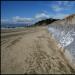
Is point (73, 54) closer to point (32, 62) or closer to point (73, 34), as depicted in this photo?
point (73, 34)

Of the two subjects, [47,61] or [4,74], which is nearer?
[4,74]

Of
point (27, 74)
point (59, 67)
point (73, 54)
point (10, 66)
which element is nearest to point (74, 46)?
point (73, 54)

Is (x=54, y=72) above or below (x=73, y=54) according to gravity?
below

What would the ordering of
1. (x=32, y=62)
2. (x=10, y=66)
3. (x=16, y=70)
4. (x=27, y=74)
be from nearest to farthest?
1. (x=27, y=74)
2. (x=16, y=70)
3. (x=10, y=66)
4. (x=32, y=62)

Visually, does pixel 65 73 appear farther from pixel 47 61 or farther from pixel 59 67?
pixel 47 61

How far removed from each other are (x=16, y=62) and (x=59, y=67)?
7.46ft

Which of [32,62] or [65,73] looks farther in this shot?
[32,62]

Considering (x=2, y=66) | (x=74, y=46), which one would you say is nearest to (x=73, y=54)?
(x=74, y=46)

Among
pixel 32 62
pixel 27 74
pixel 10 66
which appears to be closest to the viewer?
pixel 27 74

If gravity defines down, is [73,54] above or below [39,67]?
above

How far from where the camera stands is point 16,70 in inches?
260

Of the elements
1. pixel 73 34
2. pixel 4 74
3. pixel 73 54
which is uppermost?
pixel 73 34

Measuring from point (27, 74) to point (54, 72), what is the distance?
117cm

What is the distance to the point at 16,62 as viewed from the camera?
769 centimetres
